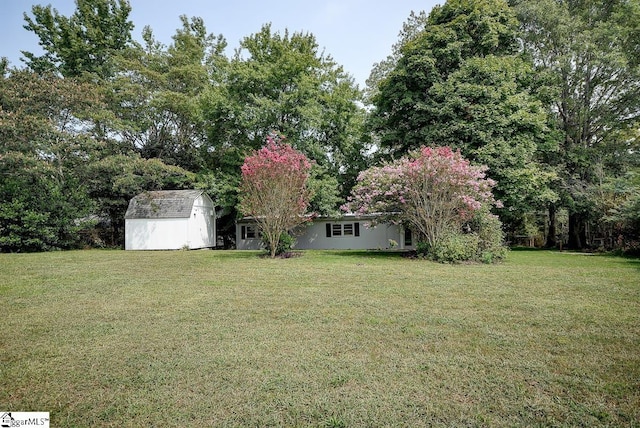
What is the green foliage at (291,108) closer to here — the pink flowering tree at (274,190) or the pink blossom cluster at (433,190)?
the pink flowering tree at (274,190)

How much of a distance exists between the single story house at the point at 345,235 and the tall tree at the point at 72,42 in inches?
680

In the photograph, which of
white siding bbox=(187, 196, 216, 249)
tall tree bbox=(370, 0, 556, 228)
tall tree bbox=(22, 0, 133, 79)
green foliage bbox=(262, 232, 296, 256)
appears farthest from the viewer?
tall tree bbox=(22, 0, 133, 79)

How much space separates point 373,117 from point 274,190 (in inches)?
378

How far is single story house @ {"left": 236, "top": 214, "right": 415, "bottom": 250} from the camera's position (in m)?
22.0

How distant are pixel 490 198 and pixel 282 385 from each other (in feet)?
45.8

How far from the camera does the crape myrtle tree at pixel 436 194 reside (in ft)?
40.8

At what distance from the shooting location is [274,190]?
1348 centimetres

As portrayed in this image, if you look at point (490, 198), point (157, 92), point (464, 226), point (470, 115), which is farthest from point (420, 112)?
point (157, 92)

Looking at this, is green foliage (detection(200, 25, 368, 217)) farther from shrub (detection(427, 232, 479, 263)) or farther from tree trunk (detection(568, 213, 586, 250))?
tree trunk (detection(568, 213, 586, 250))

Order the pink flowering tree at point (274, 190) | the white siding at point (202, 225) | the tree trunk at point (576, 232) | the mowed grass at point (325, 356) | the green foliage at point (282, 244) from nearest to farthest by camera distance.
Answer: the mowed grass at point (325, 356) < the pink flowering tree at point (274, 190) < the green foliage at point (282, 244) < the tree trunk at point (576, 232) < the white siding at point (202, 225)

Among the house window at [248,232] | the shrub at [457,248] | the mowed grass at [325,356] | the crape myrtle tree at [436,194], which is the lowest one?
the mowed grass at [325,356]

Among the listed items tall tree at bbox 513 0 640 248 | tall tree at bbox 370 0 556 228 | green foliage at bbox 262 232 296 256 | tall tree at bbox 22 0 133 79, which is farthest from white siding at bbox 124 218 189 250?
tall tree at bbox 513 0 640 248

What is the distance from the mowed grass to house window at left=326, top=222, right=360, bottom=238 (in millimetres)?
15444

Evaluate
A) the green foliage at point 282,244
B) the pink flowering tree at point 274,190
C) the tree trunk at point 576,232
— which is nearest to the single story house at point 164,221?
the green foliage at point 282,244
